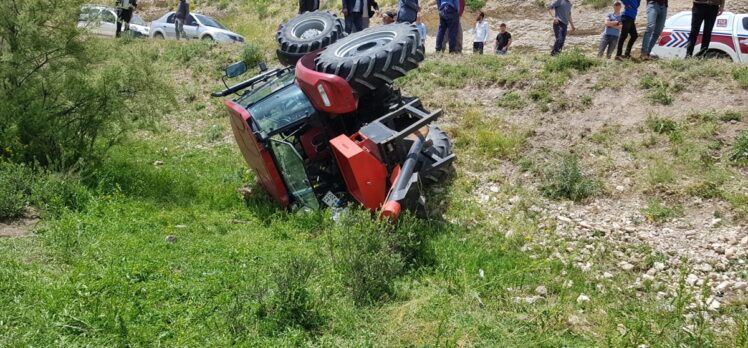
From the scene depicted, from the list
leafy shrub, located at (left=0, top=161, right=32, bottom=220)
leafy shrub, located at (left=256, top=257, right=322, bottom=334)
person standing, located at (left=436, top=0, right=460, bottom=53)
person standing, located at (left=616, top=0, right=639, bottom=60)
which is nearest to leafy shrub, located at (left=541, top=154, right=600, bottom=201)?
leafy shrub, located at (left=256, top=257, right=322, bottom=334)

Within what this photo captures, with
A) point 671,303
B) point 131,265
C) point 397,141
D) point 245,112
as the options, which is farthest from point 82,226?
point 671,303

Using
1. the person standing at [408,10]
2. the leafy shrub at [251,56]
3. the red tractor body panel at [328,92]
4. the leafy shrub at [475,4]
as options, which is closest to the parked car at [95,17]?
the red tractor body panel at [328,92]

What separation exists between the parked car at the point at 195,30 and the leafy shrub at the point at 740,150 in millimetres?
16885

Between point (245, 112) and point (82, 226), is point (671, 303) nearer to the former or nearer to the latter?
point (245, 112)

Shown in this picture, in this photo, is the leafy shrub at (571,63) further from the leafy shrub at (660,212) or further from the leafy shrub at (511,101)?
the leafy shrub at (660,212)

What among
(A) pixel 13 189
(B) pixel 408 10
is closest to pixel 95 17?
(A) pixel 13 189

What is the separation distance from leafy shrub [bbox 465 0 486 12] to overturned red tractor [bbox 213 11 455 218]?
1643 cm

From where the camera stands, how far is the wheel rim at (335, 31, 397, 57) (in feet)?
23.6

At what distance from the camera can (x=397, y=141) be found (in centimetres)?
655

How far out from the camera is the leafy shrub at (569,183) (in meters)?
6.96

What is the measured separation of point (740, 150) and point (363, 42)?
4436 millimetres

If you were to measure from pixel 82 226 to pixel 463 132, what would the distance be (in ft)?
16.5

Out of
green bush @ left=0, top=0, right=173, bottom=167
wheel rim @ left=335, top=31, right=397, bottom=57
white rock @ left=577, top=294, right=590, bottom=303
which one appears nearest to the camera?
white rock @ left=577, top=294, right=590, bottom=303

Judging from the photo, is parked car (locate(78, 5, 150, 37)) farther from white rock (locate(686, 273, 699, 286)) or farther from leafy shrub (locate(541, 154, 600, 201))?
white rock (locate(686, 273, 699, 286))
